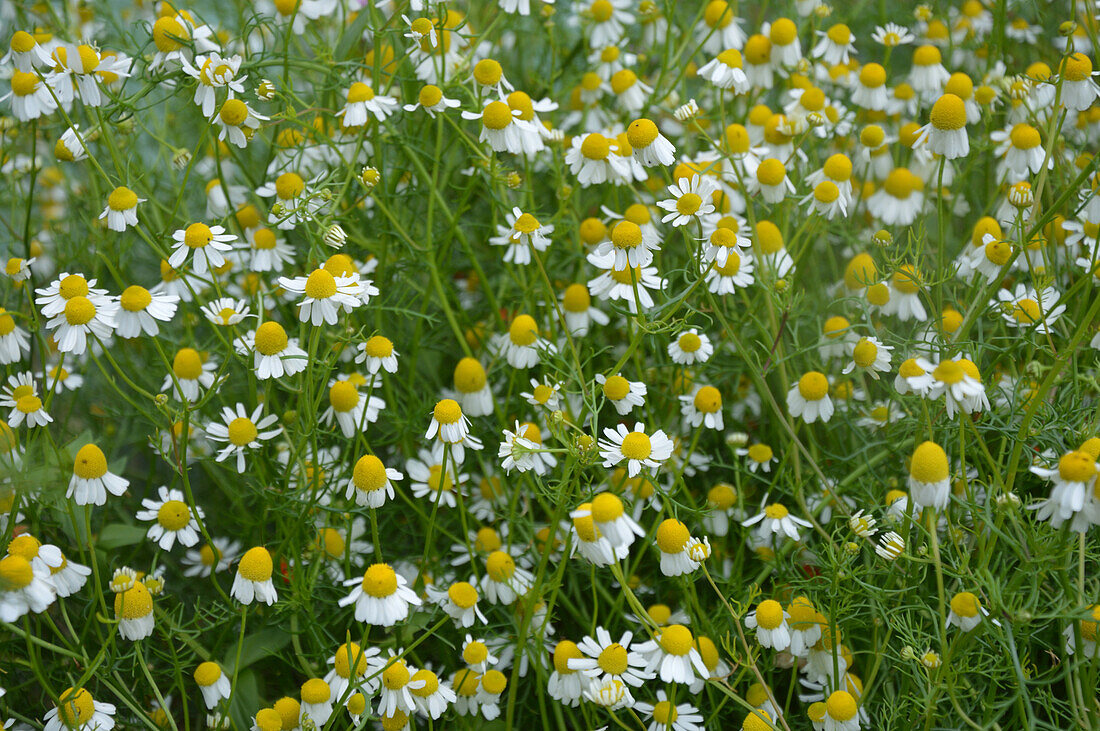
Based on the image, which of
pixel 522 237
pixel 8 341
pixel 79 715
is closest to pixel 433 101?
pixel 522 237

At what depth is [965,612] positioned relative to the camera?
38.9 inches

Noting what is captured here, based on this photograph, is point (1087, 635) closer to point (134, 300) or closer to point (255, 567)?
point (255, 567)

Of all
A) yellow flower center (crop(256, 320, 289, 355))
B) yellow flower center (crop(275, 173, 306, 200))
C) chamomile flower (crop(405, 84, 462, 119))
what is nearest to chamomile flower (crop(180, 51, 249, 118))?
yellow flower center (crop(275, 173, 306, 200))

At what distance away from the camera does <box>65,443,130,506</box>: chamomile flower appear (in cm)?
115

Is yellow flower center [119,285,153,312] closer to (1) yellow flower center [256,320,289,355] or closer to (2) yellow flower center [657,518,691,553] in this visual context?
(1) yellow flower center [256,320,289,355]

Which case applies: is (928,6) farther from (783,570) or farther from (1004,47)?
(783,570)

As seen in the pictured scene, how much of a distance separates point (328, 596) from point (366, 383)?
1.05 feet

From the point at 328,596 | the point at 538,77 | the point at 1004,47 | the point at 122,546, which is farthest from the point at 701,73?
the point at 122,546

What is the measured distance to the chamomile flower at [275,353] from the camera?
1103 mm

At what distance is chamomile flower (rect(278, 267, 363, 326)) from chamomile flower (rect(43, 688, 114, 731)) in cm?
48

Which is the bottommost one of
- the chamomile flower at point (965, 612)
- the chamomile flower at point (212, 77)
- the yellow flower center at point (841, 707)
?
the yellow flower center at point (841, 707)

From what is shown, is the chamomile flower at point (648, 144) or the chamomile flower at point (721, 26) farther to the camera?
the chamomile flower at point (721, 26)

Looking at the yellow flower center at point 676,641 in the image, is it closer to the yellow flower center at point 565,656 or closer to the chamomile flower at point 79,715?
the yellow flower center at point 565,656

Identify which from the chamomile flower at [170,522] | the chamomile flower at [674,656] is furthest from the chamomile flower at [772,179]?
the chamomile flower at [170,522]
